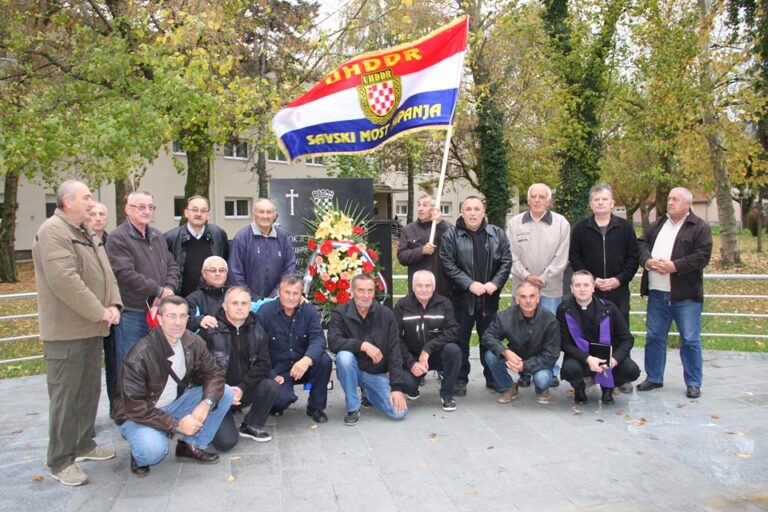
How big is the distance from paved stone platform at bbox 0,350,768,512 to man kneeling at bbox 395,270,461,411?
0.30 meters

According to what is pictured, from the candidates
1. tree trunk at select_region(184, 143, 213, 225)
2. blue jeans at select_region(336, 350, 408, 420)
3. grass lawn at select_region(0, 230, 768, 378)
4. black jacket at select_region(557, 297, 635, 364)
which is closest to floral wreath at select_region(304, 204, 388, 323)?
blue jeans at select_region(336, 350, 408, 420)

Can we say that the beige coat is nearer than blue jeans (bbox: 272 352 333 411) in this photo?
Yes

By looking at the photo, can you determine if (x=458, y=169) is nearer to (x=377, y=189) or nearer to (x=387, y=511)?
(x=377, y=189)

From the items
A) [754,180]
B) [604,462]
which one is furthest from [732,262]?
[604,462]

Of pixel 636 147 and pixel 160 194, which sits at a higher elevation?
pixel 636 147

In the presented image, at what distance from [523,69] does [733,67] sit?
8.02m

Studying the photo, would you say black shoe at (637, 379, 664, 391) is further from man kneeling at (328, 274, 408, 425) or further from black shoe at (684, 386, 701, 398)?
man kneeling at (328, 274, 408, 425)

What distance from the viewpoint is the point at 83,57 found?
13.3 m

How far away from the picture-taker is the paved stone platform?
3.86 m

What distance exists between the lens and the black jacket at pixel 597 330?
19.1ft

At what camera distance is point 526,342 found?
19.1 feet

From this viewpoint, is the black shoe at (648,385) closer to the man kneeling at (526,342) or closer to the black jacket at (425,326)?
the man kneeling at (526,342)

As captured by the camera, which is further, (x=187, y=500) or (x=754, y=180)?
(x=754, y=180)

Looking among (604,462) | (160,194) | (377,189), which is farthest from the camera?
(377,189)
